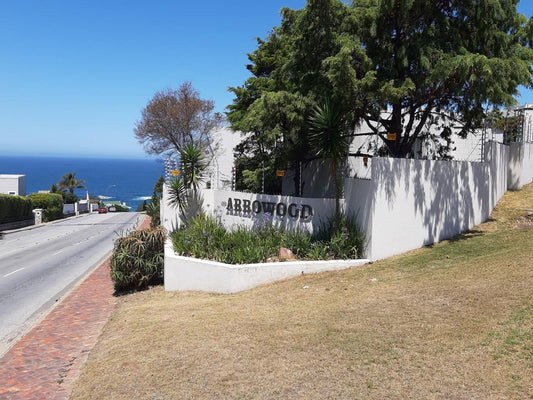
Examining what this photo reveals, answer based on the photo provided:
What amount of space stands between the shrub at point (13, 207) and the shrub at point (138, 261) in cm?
2993

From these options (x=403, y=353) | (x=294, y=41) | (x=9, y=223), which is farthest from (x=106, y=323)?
(x=9, y=223)

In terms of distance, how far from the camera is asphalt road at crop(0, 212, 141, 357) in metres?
11.5

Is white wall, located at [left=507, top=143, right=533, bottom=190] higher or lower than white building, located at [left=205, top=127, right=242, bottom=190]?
lower

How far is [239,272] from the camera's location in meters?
11.2

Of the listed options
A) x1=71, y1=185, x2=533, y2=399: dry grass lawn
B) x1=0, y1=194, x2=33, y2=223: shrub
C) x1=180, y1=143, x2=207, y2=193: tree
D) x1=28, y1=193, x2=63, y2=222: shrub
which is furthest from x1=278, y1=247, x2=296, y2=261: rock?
x1=28, y1=193, x2=63, y2=222: shrub

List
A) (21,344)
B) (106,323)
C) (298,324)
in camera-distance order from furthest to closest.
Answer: (106,323)
(21,344)
(298,324)

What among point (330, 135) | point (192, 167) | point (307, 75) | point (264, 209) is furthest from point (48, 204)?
point (330, 135)

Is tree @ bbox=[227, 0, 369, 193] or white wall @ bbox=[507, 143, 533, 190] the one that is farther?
white wall @ bbox=[507, 143, 533, 190]

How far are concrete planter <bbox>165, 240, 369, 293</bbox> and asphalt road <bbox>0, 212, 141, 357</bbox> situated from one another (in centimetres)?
381

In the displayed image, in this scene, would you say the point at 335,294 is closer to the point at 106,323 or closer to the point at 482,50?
the point at 106,323

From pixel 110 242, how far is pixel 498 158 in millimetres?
23285

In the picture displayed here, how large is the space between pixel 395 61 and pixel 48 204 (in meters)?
47.8

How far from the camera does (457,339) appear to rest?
6.04m

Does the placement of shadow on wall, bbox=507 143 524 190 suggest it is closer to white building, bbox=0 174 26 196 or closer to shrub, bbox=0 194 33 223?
shrub, bbox=0 194 33 223
